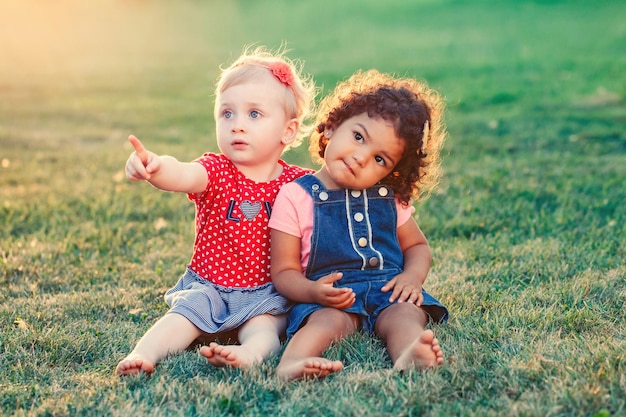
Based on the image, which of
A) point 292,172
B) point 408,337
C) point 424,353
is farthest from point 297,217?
point 424,353

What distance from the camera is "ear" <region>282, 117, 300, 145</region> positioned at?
367 cm

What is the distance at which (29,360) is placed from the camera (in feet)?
10.4

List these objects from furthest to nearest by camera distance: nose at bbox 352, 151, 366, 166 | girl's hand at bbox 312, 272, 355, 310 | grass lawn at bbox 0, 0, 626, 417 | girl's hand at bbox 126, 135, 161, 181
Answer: nose at bbox 352, 151, 366, 166 → girl's hand at bbox 312, 272, 355, 310 → girl's hand at bbox 126, 135, 161, 181 → grass lawn at bbox 0, 0, 626, 417

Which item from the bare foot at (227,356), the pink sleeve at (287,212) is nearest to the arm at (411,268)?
the pink sleeve at (287,212)

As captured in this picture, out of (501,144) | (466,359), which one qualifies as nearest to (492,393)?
(466,359)

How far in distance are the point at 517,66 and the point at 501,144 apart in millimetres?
7878

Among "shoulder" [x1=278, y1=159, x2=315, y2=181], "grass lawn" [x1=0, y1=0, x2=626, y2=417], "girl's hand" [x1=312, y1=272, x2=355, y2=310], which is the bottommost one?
"grass lawn" [x1=0, y1=0, x2=626, y2=417]

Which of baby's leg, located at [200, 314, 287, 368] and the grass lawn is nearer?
the grass lawn

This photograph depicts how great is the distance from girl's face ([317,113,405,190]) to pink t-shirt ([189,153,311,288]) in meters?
0.40

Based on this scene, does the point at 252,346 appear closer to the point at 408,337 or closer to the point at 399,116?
the point at 408,337

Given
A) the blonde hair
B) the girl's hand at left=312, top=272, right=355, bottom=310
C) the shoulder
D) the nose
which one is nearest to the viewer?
the girl's hand at left=312, top=272, right=355, bottom=310

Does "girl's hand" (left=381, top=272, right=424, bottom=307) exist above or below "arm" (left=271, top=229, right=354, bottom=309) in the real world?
below

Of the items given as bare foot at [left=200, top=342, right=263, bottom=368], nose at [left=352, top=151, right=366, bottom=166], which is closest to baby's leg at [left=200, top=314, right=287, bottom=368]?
bare foot at [left=200, top=342, right=263, bottom=368]

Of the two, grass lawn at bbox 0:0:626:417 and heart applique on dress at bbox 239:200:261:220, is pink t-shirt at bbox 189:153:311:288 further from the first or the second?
grass lawn at bbox 0:0:626:417
